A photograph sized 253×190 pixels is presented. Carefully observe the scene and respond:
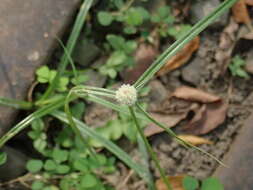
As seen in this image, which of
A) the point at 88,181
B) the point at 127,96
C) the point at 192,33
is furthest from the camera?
the point at 88,181

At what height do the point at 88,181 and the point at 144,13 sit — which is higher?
the point at 144,13

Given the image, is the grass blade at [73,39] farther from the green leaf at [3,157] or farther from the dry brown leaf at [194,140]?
the dry brown leaf at [194,140]

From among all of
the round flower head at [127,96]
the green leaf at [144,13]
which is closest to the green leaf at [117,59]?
the green leaf at [144,13]

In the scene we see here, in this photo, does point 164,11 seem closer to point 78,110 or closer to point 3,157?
point 78,110

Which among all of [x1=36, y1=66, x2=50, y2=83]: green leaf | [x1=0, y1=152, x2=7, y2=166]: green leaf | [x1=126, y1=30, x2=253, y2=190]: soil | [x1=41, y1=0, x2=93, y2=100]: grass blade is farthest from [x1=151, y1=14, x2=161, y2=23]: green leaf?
[x1=0, y1=152, x2=7, y2=166]: green leaf

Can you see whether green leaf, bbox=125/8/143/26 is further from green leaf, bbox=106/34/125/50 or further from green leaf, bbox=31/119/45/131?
green leaf, bbox=31/119/45/131

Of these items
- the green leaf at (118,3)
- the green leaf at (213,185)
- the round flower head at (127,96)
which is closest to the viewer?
the round flower head at (127,96)

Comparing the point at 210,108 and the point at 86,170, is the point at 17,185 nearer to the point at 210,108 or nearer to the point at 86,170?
the point at 86,170

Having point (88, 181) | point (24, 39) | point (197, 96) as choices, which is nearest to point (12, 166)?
point (88, 181)
